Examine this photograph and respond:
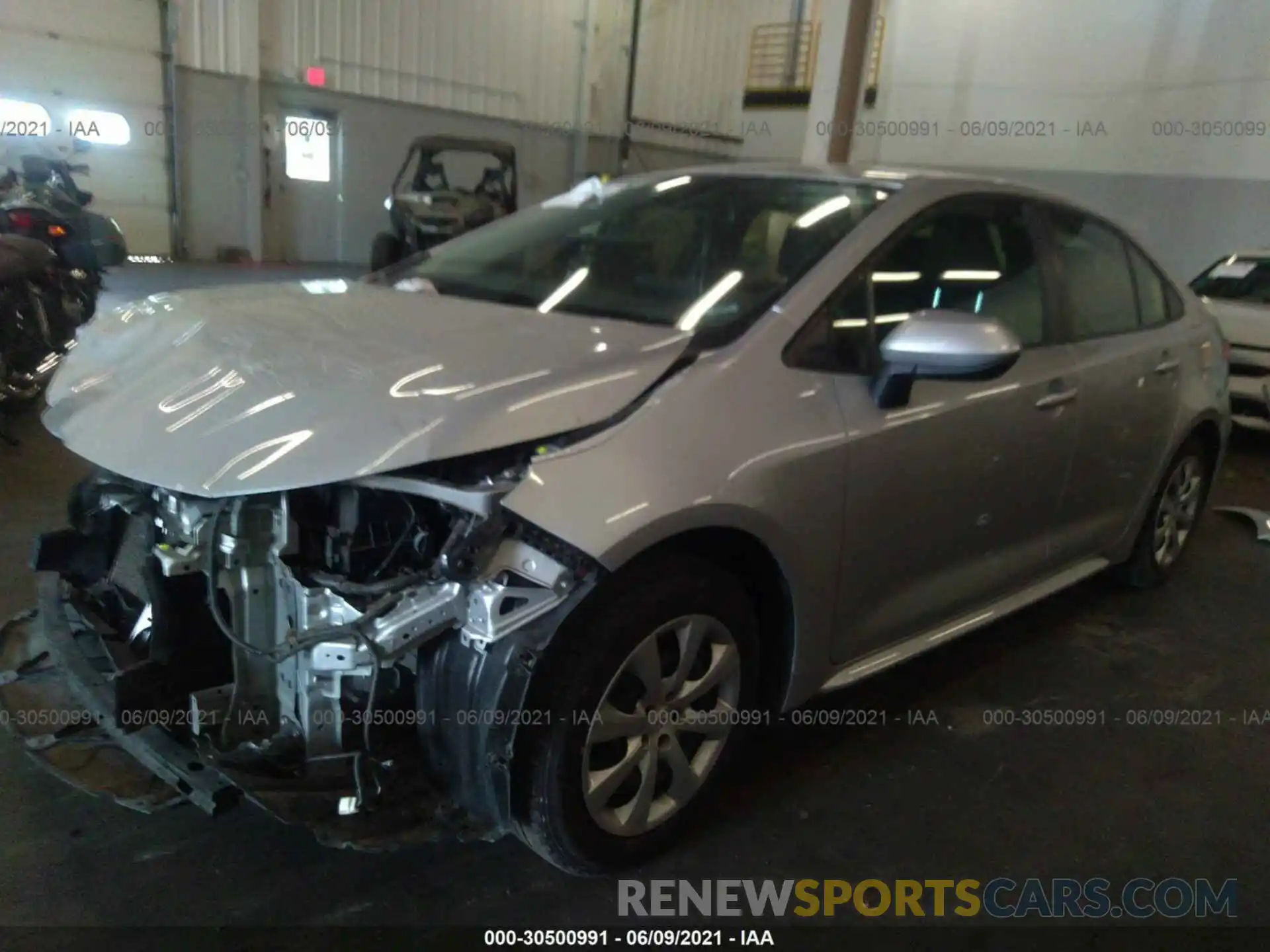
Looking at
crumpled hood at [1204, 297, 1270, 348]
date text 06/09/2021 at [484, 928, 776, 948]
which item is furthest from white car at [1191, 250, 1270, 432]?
date text 06/09/2021 at [484, 928, 776, 948]

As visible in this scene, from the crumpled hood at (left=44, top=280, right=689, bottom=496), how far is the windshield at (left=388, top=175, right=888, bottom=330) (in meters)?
0.17

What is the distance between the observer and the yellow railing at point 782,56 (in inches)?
595

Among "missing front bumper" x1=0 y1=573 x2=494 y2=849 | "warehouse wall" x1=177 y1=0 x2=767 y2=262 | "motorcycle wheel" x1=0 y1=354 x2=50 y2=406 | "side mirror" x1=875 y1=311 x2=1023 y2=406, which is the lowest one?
"motorcycle wheel" x1=0 y1=354 x2=50 y2=406

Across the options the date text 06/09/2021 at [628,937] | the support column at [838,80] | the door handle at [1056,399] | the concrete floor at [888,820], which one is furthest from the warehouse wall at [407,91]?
the date text 06/09/2021 at [628,937]

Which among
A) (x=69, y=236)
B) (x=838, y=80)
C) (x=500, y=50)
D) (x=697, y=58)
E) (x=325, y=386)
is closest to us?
(x=325, y=386)

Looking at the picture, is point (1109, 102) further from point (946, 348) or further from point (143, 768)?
point (143, 768)

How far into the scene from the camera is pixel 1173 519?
12.3 ft

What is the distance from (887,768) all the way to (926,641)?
13.4 inches

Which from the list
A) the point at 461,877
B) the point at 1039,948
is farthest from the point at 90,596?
the point at 1039,948

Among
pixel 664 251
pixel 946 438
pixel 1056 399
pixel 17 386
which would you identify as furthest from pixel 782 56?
pixel 946 438

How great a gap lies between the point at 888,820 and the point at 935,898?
0.24m

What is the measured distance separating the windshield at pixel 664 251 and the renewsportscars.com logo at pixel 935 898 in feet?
3.89

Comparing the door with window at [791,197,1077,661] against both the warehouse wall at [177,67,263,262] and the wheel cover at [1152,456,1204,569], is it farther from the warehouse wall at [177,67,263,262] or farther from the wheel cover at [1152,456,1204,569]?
the warehouse wall at [177,67,263,262]

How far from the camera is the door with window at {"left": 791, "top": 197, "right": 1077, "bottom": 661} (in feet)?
7.12
